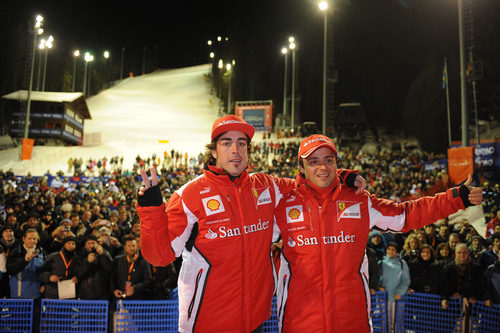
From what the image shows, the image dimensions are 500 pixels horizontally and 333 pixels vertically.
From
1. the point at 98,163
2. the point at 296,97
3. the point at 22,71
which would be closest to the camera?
the point at 98,163

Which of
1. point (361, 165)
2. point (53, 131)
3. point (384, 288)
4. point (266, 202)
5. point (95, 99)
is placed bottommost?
point (384, 288)

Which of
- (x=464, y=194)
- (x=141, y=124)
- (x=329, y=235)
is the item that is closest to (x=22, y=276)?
(x=329, y=235)

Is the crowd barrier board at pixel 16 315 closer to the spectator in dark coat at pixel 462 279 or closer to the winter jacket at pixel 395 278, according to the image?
the winter jacket at pixel 395 278

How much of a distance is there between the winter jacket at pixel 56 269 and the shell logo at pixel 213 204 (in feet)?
11.9

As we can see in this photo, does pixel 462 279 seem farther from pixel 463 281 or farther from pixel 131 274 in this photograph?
pixel 131 274

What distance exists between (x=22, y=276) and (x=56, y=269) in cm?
44

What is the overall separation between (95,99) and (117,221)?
64.4m

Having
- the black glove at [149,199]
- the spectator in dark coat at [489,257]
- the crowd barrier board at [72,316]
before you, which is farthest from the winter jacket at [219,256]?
the spectator in dark coat at [489,257]

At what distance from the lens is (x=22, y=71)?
50.8 m

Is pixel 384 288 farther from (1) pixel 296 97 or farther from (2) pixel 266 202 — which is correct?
(1) pixel 296 97

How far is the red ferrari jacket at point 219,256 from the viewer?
255 cm

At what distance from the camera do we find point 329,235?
280 centimetres

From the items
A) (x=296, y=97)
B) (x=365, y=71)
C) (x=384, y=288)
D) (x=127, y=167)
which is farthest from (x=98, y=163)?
(x=365, y=71)

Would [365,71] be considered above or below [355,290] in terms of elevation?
above
